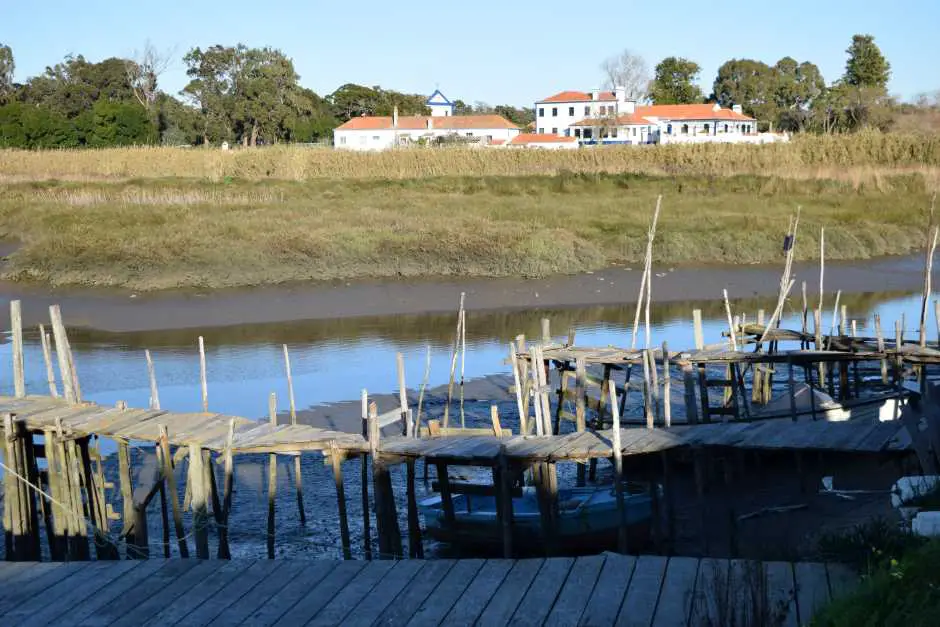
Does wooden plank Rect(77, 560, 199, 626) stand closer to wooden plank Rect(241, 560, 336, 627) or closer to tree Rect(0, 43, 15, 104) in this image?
wooden plank Rect(241, 560, 336, 627)

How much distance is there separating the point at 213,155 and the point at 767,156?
27.0 metres

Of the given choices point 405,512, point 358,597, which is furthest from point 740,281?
point 358,597

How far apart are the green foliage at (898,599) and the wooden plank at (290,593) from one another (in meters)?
3.84

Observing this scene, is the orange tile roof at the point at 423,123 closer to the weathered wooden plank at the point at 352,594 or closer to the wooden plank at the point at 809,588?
the weathered wooden plank at the point at 352,594

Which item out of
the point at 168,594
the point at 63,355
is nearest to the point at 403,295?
the point at 63,355

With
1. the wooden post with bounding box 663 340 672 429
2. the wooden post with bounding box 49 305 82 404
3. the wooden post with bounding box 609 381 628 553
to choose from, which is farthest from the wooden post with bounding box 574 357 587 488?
the wooden post with bounding box 49 305 82 404

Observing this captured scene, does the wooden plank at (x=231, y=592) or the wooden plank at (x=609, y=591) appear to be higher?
the wooden plank at (x=609, y=591)

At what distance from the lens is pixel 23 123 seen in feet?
210

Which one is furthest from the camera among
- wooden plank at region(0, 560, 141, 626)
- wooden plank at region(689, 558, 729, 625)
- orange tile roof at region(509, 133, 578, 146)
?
orange tile roof at region(509, 133, 578, 146)

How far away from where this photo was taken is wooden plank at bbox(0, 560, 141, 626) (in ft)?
27.3

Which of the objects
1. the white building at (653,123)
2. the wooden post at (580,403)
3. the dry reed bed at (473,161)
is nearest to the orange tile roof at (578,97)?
the white building at (653,123)

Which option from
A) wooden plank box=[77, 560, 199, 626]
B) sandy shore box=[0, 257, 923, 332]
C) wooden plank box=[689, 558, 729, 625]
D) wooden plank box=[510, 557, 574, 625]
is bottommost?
sandy shore box=[0, 257, 923, 332]

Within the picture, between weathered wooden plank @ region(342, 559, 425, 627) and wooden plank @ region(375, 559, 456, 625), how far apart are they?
0.04m

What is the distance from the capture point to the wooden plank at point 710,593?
725 cm
